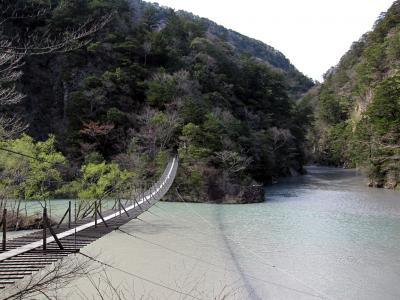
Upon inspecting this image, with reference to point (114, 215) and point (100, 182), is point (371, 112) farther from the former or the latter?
point (114, 215)

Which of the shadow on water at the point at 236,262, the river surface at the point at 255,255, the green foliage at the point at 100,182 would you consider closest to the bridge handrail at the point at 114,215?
the river surface at the point at 255,255

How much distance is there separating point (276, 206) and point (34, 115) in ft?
40.2

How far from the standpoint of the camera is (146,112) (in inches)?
717

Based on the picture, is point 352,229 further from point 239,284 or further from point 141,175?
point 141,175

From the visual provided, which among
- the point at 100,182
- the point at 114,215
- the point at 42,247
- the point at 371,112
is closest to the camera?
the point at 42,247

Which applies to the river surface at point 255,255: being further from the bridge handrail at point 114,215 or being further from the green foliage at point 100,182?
the green foliage at point 100,182

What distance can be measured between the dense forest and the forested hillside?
431 centimetres

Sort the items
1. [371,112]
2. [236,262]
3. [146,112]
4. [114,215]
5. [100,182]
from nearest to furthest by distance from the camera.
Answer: [236,262], [114,215], [100,182], [146,112], [371,112]

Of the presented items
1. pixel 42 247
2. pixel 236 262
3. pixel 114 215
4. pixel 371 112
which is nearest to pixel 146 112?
pixel 371 112

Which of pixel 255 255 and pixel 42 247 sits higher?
pixel 42 247

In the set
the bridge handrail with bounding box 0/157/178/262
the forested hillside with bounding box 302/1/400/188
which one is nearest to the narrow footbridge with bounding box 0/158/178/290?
the bridge handrail with bounding box 0/157/178/262

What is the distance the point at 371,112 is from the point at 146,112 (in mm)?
10337

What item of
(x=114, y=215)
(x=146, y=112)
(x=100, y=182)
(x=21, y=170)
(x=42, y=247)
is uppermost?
(x=146, y=112)

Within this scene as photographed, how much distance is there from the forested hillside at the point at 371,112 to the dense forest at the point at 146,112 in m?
4.31
